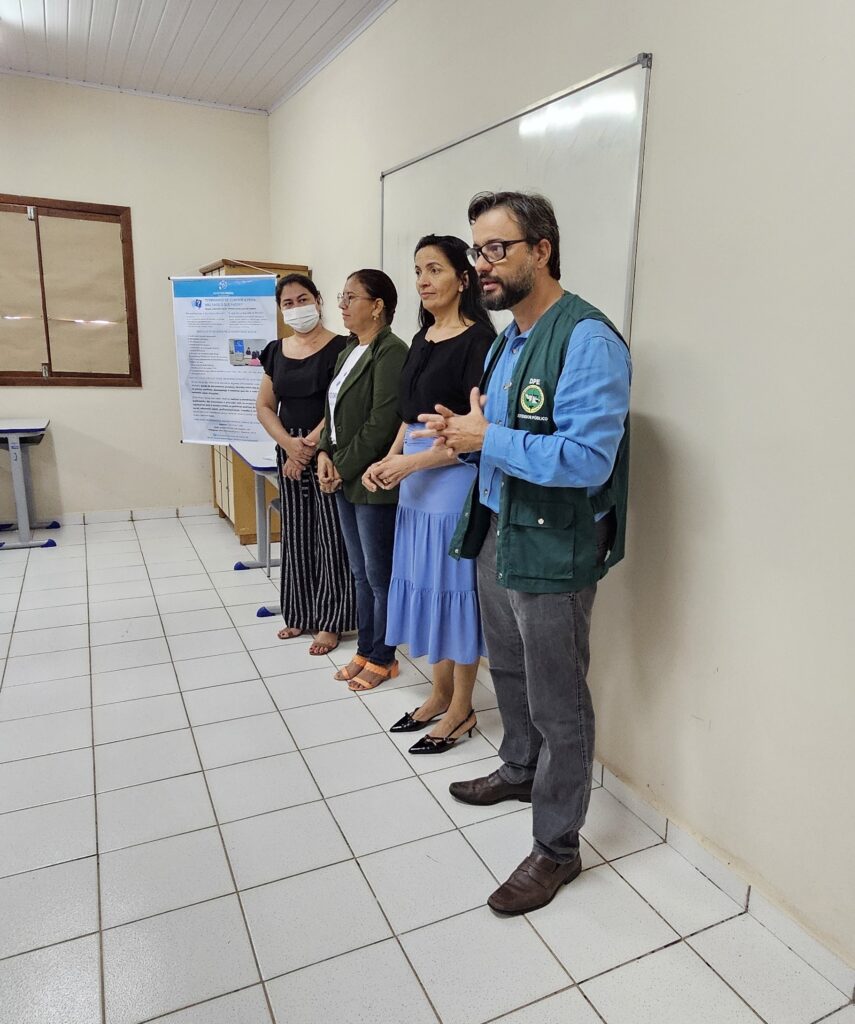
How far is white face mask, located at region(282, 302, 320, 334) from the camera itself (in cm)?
290

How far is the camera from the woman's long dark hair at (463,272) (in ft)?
6.68

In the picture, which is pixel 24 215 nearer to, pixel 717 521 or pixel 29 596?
pixel 29 596

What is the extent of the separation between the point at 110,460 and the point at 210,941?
4.21 metres

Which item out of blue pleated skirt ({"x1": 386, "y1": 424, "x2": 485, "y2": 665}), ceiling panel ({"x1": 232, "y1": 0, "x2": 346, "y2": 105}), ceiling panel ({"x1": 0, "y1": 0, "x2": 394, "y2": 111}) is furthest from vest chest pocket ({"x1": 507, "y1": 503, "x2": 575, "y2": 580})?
ceiling panel ({"x1": 232, "y1": 0, "x2": 346, "y2": 105})

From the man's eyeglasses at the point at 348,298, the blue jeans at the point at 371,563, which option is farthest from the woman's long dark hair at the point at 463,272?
the blue jeans at the point at 371,563

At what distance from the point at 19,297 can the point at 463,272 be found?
3896 mm

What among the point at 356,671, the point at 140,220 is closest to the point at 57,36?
the point at 140,220

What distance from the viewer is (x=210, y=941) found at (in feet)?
5.15

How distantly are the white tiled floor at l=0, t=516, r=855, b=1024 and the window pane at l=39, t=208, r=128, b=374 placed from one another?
2.79 metres

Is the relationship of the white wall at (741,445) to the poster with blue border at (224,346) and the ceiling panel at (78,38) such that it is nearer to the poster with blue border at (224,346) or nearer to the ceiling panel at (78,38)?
the poster with blue border at (224,346)

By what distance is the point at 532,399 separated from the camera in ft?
5.02

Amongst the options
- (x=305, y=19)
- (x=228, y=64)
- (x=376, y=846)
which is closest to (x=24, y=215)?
(x=228, y=64)

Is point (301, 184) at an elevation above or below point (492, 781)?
above

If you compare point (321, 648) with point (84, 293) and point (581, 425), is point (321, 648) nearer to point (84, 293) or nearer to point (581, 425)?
point (581, 425)
